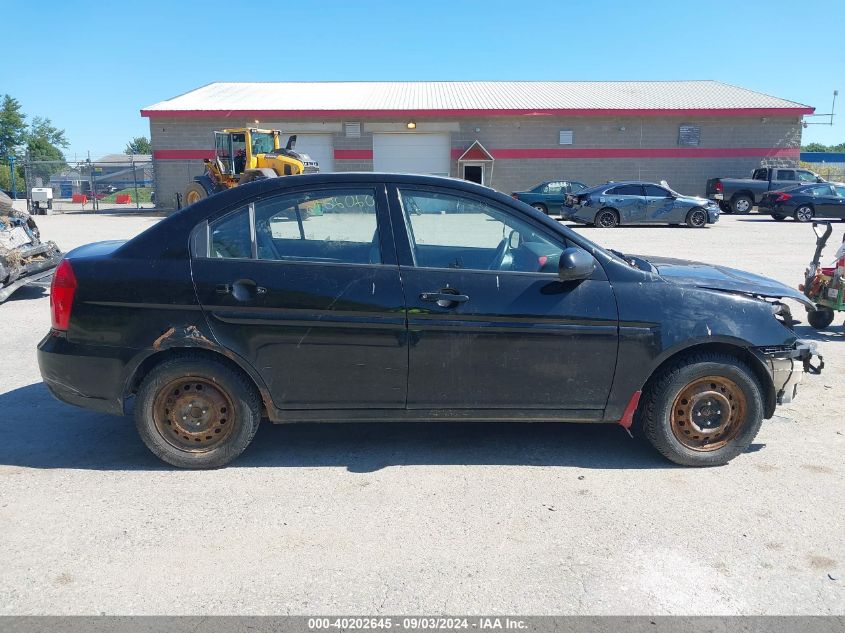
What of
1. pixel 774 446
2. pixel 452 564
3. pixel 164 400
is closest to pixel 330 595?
pixel 452 564

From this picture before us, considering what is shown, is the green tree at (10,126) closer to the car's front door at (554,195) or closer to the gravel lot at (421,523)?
the car's front door at (554,195)

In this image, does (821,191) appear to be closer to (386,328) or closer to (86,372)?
(386,328)

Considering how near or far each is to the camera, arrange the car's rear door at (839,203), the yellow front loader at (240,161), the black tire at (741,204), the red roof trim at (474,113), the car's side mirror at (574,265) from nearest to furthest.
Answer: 1. the car's side mirror at (574,265)
2. the yellow front loader at (240,161)
3. the car's rear door at (839,203)
4. the black tire at (741,204)
5. the red roof trim at (474,113)

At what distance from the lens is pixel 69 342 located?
405 cm

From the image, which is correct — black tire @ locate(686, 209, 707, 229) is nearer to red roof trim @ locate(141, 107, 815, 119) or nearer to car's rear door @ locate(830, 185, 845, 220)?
car's rear door @ locate(830, 185, 845, 220)

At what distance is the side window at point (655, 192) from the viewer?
877 inches

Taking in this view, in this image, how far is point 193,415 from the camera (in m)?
4.11

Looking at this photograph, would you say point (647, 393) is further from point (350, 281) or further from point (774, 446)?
point (350, 281)

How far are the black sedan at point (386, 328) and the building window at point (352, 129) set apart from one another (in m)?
29.8

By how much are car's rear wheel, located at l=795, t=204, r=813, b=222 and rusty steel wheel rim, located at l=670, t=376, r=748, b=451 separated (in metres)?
24.8

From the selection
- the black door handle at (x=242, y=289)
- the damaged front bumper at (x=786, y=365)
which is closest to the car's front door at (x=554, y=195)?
the damaged front bumper at (x=786, y=365)

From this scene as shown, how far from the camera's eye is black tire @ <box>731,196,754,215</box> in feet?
95.7

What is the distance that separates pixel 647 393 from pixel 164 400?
9.61ft

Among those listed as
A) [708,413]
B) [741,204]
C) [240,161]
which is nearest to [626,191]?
[741,204]
